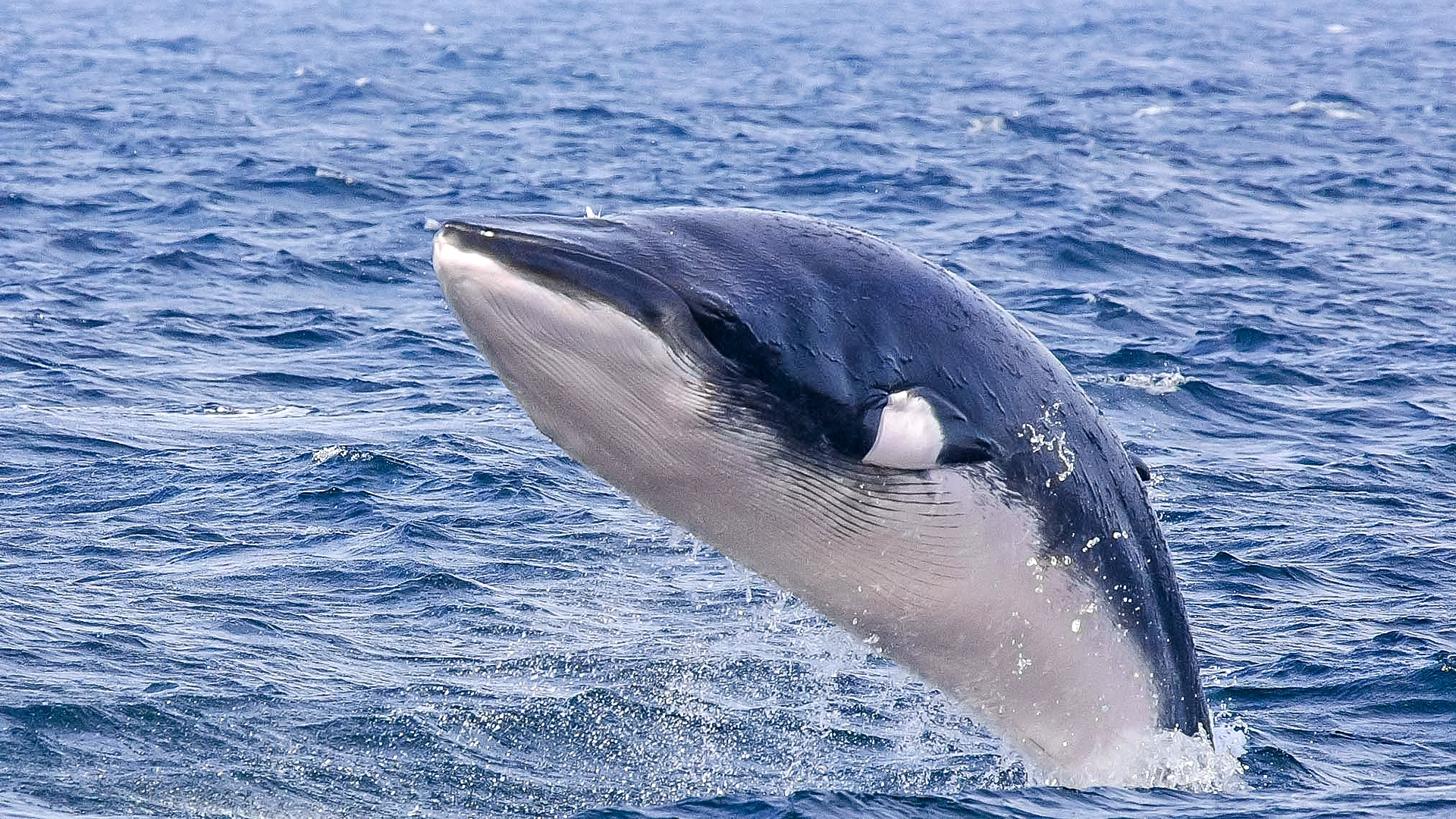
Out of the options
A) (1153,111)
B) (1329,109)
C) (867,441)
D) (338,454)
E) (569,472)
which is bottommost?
(1329,109)

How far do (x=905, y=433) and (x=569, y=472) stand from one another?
9055mm

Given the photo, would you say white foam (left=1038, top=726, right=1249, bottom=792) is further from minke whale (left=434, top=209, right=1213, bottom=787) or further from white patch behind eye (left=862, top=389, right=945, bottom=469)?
white patch behind eye (left=862, top=389, right=945, bottom=469)

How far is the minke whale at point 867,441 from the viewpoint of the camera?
7.96 metres

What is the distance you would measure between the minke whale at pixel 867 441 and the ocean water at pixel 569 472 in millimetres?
879

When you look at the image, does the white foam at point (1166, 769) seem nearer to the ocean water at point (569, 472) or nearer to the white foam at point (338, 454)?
the ocean water at point (569, 472)

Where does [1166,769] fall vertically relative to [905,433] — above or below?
below

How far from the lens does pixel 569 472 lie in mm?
17062

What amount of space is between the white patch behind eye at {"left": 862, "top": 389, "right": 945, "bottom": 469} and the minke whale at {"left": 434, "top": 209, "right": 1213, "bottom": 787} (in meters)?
0.01

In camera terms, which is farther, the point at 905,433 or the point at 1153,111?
the point at 1153,111

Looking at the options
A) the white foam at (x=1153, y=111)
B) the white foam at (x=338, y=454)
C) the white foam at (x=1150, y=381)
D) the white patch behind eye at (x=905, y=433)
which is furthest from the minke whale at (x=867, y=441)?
the white foam at (x=1153, y=111)

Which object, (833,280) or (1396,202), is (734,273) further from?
(1396,202)

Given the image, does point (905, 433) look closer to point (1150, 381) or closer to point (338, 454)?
point (338, 454)

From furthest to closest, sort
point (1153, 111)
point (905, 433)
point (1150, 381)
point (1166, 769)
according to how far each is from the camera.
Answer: point (1153, 111)
point (1150, 381)
point (1166, 769)
point (905, 433)

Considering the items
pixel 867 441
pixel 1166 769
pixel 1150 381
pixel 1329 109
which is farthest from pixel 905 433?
pixel 1329 109
